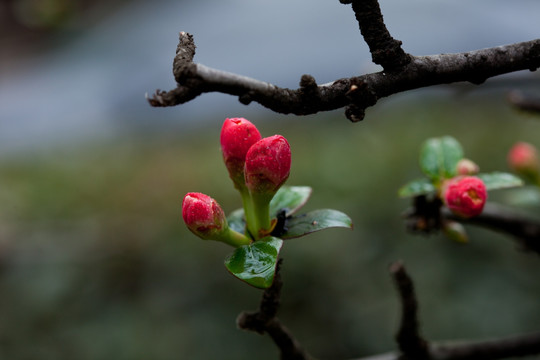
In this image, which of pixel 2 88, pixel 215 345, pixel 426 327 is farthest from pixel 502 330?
pixel 2 88

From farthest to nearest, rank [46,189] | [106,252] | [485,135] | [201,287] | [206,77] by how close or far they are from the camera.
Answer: [46,189]
[485,135]
[106,252]
[201,287]
[206,77]

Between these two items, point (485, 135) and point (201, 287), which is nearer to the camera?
point (201, 287)

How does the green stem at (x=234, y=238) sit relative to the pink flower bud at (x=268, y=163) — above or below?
below

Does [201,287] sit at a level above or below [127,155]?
below

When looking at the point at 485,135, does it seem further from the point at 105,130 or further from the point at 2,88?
the point at 2,88

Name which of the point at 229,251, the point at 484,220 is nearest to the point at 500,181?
the point at 484,220

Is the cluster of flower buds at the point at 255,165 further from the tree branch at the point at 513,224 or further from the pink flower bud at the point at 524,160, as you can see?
the pink flower bud at the point at 524,160

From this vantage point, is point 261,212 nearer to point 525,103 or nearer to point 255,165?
point 255,165

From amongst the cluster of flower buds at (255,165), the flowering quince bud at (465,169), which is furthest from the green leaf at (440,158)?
the cluster of flower buds at (255,165)
